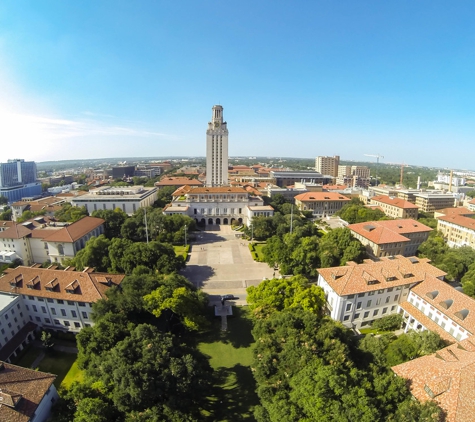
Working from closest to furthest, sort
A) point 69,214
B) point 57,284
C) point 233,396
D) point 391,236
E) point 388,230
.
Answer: point 233,396 < point 57,284 < point 391,236 < point 388,230 < point 69,214

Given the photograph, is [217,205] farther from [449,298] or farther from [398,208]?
[449,298]

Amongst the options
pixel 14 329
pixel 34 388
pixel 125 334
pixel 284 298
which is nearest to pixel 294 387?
pixel 284 298

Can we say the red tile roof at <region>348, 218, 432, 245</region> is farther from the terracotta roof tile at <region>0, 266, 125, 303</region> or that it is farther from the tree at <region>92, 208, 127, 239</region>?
the tree at <region>92, 208, 127, 239</region>

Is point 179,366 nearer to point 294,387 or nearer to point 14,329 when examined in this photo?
point 294,387

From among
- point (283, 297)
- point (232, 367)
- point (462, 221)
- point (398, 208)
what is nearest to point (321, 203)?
point (398, 208)

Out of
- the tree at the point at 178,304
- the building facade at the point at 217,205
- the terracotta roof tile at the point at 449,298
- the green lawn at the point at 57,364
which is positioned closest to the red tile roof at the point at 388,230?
the terracotta roof tile at the point at 449,298

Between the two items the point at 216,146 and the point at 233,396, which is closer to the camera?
the point at 233,396
